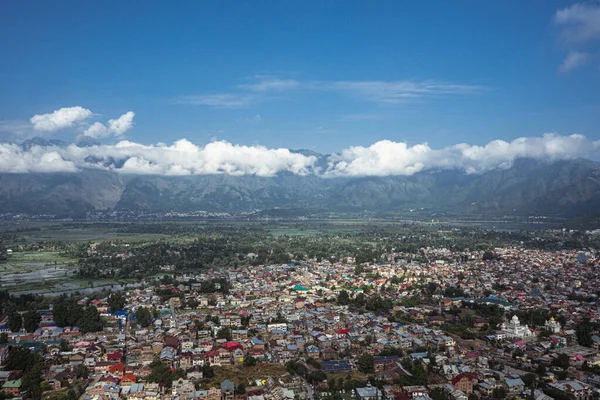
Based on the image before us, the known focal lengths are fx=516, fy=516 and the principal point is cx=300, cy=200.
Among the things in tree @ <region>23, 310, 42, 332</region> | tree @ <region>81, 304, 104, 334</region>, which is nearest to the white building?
tree @ <region>81, 304, 104, 334</region>

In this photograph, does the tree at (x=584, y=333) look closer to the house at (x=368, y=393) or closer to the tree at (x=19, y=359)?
the house at (x=368, y=393)

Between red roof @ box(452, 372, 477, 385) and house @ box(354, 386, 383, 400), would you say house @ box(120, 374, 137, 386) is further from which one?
red roof @ box(452, 372, 477, 385)

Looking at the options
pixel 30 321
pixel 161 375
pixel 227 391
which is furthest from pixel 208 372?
pixel 30 321

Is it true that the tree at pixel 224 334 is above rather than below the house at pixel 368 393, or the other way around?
above

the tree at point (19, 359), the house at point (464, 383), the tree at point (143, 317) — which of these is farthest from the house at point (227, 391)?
the tree at point (143, 317)

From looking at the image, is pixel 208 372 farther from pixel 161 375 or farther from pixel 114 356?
pixel 114 356
